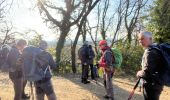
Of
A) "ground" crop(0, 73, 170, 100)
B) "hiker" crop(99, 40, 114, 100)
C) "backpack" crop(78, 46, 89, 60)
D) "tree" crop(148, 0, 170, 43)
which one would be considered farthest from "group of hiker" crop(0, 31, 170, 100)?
"tree" crop(148, 0, 170, 43)

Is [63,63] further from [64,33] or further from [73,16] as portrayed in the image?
[73,16]

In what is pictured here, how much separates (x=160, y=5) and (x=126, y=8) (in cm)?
975

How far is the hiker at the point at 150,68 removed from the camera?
6.49 metres

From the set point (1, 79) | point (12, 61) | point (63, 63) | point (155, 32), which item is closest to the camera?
point (12, 61)

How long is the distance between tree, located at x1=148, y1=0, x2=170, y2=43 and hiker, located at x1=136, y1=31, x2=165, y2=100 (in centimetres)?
2184

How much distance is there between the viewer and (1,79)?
669 inches

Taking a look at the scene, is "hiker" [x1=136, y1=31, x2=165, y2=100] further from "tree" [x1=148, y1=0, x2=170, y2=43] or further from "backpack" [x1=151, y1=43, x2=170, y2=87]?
"tree" [x1=148, y1=0, x2=170, y2=43]

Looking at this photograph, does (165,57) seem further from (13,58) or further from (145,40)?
(13,58)

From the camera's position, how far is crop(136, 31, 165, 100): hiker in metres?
6.49

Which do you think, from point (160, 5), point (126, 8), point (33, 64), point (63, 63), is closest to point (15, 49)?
point (33, 64)

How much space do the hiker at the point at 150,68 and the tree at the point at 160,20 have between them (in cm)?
2184

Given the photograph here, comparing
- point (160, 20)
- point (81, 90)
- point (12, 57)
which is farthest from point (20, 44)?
point (160, 20)

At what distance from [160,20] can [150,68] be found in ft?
79.5

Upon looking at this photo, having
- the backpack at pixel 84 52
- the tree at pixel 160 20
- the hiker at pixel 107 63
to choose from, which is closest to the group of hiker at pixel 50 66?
the hiker at pixel 107 63
